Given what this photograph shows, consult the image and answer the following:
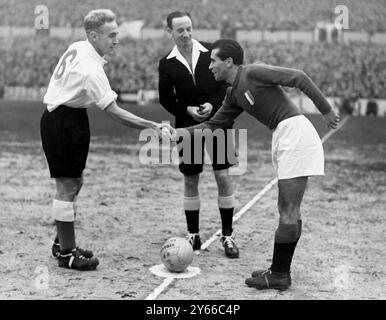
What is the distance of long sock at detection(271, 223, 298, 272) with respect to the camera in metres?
5.83

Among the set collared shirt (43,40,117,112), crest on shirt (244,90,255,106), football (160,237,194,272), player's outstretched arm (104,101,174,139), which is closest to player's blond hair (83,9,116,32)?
collared shirt (43,40,117,112)

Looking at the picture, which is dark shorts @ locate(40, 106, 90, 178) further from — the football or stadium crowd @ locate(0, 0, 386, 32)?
stadium crowd @ locate(0, 0, 386, 32)

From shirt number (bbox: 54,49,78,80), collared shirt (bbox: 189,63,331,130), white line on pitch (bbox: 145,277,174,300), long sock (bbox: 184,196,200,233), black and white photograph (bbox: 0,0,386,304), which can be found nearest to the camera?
white line on pitch (bbox: 145,277,174,300)

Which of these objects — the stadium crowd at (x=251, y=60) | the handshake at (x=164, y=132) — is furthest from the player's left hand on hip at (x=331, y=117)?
the stadium crowd at (x=251, y=60)

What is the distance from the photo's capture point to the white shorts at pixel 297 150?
5742mm

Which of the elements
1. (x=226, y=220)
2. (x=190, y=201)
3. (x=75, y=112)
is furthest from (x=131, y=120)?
(x=226, y=220)

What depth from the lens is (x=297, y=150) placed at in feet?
18.9

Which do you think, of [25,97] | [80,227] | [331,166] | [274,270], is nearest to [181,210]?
[80,227]

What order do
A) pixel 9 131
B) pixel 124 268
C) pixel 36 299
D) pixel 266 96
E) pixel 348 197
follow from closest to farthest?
pixel 36 299, pixel 266 96, pixel 124 268, pixel 348 197, pixel 9 131

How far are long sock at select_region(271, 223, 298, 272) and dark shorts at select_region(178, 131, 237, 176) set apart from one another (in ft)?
4.54

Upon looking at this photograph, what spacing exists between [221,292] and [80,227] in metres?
3.07

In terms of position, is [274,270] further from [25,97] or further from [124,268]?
[25,97]

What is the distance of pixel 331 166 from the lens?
14133mm

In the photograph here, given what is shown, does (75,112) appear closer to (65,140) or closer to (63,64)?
(65,140)
